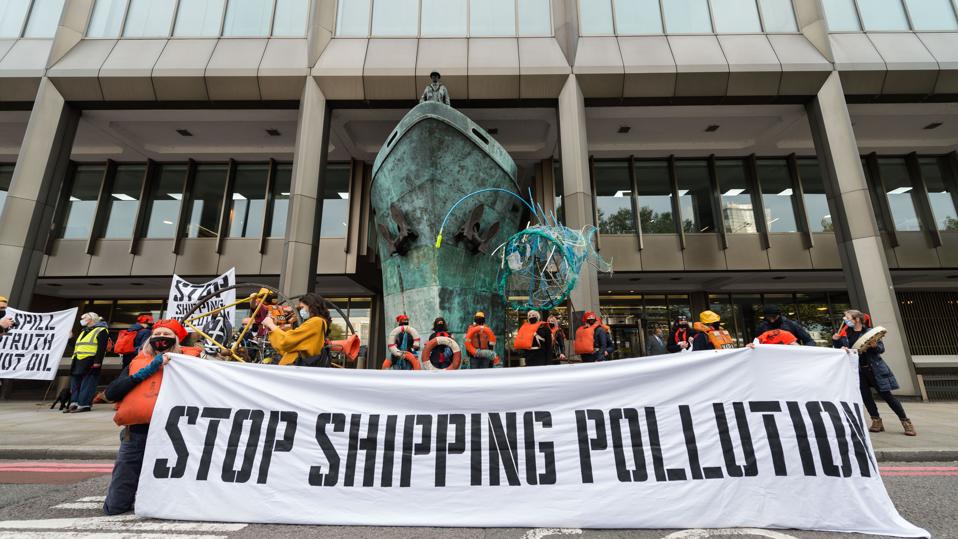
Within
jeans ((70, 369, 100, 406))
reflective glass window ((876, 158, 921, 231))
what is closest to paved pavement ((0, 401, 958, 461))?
jeans ((70, 369, 100, 406))

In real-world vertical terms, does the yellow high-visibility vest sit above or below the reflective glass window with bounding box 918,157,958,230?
below

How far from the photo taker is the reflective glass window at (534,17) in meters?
13.7

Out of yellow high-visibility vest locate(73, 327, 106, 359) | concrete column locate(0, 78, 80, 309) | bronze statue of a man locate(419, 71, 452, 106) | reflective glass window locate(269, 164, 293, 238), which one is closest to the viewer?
yellow high-visibility vest locate(73, 327, 106, 359)

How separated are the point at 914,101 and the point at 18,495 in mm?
22466

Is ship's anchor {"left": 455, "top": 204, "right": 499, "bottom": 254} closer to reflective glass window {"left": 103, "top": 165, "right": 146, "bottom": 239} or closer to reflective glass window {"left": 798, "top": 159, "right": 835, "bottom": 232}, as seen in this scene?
reflective glass window {"left": 798, "top": 159, "right": 835, "bottom": 232}

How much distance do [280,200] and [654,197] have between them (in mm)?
16281

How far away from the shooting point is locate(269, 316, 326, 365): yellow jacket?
15.1 ft

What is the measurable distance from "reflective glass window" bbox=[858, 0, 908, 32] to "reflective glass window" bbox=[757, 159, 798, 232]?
209 inches

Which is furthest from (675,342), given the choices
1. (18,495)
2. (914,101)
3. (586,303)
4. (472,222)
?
(914,101)

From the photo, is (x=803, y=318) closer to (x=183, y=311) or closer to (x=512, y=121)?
(x=512, y=121)

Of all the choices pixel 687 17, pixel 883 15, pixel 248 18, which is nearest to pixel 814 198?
pixel 883 15

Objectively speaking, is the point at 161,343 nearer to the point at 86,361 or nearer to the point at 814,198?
the point at 86,361

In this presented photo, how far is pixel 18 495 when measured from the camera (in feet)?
11.7

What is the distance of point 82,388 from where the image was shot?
8938 millimetres
